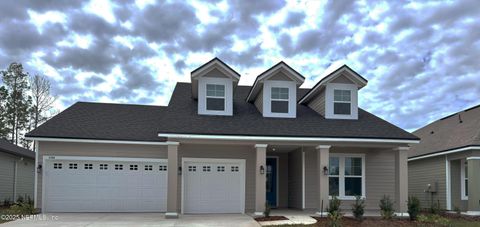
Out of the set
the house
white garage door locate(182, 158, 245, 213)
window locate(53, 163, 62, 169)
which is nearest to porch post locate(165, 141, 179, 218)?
white garage door locate(182, 158, 245, 213)

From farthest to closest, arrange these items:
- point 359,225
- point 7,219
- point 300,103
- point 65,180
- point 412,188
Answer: point 412,188
point 300,103
point 65,180
point 7,219
point 359,225

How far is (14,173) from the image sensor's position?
24.7m

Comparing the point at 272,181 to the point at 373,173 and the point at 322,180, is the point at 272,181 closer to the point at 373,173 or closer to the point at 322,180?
the point at 322,180

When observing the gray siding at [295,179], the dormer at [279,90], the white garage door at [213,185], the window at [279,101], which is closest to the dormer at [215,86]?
the dormer at [279,90]

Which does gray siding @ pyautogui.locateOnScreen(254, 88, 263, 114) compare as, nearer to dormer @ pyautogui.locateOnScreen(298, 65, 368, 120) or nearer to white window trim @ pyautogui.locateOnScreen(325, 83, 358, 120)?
dormer @ pyautogui.locateOnScreen(298, 65, 368, 120)

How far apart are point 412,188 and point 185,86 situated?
1282cm

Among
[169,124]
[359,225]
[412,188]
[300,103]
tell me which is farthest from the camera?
[412,188]

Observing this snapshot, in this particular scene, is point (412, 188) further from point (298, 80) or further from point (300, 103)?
point (298, 80)

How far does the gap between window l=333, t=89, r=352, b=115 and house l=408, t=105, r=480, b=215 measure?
489 cm

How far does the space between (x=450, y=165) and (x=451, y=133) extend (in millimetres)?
1907

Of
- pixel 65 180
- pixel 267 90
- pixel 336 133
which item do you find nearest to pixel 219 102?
pixel 267 90

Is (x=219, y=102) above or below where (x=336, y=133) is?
above

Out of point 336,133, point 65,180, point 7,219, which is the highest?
point 336,133

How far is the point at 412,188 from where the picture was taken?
24.5 m
